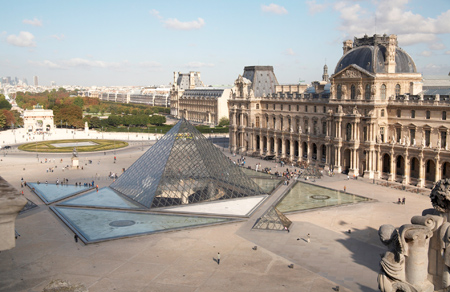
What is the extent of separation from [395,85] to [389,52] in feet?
12.5

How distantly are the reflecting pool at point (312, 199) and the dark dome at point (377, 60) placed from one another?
15.8 m

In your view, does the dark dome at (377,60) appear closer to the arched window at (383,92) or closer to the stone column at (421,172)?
the arched window at (383,92)

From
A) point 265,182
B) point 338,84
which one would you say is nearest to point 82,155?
point 265,182

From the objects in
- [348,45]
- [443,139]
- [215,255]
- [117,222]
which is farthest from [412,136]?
[117,222]

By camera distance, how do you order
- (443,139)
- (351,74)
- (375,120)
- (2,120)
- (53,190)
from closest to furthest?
(443,139) < (53,190) < (375,120) < (351,74) < (2,120)

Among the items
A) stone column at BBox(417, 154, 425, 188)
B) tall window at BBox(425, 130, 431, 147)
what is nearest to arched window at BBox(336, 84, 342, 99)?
tall window at BBox(425, 130, 431, 147)

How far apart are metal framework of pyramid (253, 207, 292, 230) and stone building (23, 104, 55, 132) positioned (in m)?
97.6

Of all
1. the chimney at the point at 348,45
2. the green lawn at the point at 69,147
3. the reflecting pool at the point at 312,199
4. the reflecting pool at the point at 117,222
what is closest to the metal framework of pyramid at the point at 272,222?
the reflecting pool at the point at 117,222

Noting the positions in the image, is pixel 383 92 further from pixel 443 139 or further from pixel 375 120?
pixel 443 139

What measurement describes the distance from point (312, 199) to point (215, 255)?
57.6ft

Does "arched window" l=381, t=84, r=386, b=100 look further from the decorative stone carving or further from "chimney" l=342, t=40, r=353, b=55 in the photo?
"chimney" l=342, t=40, r=353, b=55

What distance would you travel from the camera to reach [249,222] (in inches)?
1447

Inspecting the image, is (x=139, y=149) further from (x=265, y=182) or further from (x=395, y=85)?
(x=395, y=85)

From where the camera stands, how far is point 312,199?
4444 cm
